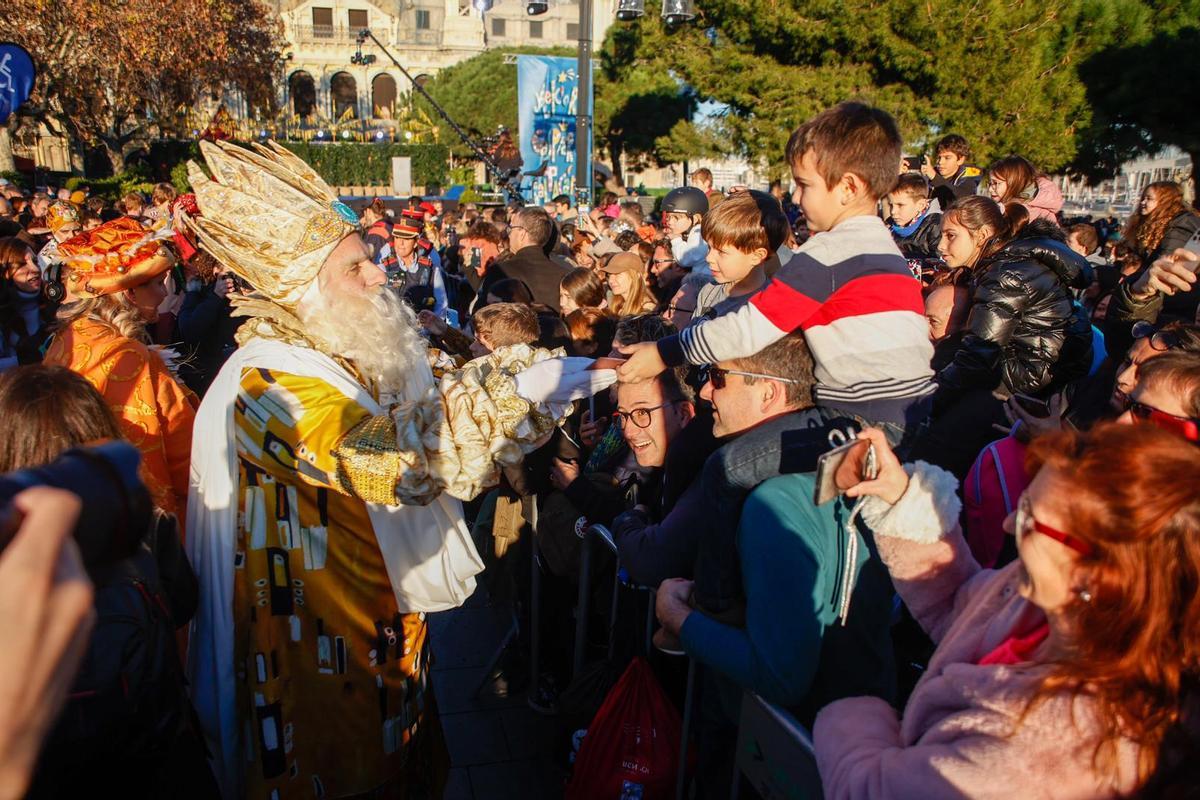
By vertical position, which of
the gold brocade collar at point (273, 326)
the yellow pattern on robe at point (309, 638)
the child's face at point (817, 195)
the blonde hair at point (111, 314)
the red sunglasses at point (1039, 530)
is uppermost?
the child's face at point (817, 195)

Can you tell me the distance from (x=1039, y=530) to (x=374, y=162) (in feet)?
156

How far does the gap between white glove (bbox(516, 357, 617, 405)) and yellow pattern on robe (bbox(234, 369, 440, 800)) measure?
65 centimetres

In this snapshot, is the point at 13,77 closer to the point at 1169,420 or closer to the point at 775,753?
the point at 775,753

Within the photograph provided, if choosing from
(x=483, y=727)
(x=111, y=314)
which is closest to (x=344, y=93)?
(x=111, y=314)

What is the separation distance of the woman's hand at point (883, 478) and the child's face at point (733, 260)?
62.6 inches

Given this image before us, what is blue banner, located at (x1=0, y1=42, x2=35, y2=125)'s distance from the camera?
5977 mm

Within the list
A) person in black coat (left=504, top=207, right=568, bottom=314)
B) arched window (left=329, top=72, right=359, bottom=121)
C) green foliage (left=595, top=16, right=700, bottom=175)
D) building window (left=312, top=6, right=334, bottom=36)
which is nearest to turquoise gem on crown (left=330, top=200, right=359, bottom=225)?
person in black coat (left=504, top=207, right=568, bottom=314)

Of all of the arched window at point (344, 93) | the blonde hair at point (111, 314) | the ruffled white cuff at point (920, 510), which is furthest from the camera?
the arched window at point (344, 93)

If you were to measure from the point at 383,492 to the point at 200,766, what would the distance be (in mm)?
764

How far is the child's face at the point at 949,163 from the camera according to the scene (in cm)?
715

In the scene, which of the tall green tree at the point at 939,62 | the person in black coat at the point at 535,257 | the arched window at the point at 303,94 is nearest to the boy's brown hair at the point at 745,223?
the person in black coat at the point at 535,257

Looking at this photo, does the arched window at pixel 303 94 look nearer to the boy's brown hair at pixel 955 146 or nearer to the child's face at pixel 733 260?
the boy's brown hair at pixel 955 146

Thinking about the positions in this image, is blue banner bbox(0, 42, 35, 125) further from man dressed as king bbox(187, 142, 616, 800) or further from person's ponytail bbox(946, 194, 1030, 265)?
person's ponytail bbox(946, 194, 1030, 265)

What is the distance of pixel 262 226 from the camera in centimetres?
247
